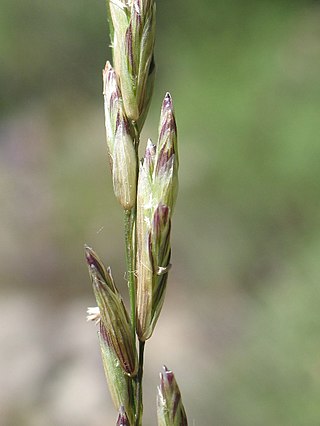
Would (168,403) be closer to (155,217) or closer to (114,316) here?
(114,316)

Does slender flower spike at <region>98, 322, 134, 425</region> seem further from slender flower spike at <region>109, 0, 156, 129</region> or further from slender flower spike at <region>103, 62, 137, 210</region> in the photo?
slender flower spike at <region>109, 0, 156, 129</region>

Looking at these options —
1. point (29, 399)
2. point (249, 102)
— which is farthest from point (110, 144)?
point (249, 102)

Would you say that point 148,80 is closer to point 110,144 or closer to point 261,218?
point 110,144

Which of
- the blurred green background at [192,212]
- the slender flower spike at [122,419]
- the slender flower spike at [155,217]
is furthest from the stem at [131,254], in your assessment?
the blurred green background at [192,212]

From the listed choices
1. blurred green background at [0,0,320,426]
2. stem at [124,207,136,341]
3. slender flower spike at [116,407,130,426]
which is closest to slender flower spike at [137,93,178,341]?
stem at [124,207,136,341]

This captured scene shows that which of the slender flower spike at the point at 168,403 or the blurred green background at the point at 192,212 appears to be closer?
the slender flower spike at the point at 168,403

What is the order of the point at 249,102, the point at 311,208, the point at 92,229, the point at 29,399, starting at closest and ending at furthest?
the point at 29,399 < the point at 311,208 < the point at 92,229 < the point at 249,102

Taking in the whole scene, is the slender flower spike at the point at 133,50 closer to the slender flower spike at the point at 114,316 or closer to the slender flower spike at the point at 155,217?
the slender flower spike at the point at 155,217
